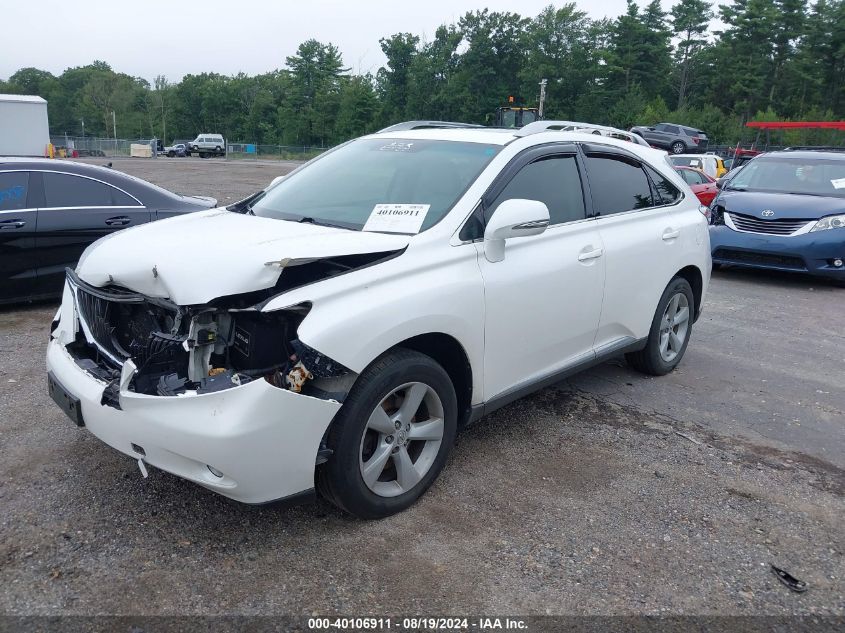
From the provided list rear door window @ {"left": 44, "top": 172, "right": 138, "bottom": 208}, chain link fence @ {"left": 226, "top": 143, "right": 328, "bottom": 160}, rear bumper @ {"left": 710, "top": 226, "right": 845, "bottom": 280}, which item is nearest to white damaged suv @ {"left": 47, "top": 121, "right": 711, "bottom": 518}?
rear door window @ {"left": 44, "top": 172, "right": 138, "bottom": 208}

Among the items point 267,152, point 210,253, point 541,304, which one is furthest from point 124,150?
point 210,253

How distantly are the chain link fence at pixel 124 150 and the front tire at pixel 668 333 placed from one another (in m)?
54.5

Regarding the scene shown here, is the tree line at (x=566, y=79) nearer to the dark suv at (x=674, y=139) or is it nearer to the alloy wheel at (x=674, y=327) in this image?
the dark suv at (x=674, y=139)

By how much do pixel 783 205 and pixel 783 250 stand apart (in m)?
0.66

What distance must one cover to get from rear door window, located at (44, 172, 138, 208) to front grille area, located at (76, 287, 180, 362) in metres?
3.84

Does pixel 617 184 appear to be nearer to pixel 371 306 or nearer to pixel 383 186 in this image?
pixel 383 186

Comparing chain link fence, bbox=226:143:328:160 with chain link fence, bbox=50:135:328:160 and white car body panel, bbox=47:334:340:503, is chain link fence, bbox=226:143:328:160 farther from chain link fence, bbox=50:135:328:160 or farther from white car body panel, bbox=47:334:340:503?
white car body panel, bbox=47:334:340:503

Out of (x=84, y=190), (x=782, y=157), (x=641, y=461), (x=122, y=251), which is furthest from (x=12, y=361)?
(x=782, y=157)

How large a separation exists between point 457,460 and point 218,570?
1.50 m

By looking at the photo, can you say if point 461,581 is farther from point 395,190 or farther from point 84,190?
point 84,190

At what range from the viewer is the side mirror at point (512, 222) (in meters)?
3.54

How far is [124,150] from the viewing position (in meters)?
66.9

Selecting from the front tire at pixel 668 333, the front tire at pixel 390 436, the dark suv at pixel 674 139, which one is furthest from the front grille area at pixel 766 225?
the dark suv at pixel 674 139

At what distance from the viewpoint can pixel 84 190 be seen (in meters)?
6.96
